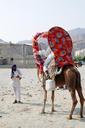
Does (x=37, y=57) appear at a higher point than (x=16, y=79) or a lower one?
higher

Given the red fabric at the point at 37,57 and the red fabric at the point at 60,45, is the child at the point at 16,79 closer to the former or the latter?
the red fabric at the point at 37,57

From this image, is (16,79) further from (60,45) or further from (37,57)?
(60,45)

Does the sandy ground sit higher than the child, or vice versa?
the child

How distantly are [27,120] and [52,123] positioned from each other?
870 mm

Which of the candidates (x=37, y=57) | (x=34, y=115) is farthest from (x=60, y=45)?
(x=34, y=115)

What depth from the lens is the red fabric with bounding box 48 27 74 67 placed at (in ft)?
37.9

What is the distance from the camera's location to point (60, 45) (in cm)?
1181

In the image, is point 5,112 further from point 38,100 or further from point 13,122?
point 38,100

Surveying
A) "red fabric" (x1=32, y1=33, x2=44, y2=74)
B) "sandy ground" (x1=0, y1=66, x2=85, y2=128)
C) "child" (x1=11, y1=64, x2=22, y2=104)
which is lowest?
"sandy ground" (x1=0, y1=66, x2=85, y2=128)

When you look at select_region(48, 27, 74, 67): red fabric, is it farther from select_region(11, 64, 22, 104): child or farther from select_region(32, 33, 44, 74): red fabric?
select_region(11, 64, 22, 104): child

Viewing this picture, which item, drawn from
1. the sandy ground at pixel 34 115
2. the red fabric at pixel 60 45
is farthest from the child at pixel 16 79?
the red fabric at pixel 60 45

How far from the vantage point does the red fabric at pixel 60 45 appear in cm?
1155

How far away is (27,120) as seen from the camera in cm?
1112

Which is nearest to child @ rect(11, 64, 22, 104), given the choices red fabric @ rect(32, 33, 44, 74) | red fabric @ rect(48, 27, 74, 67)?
red fabric @ rect(32, 33, 44, 74)
